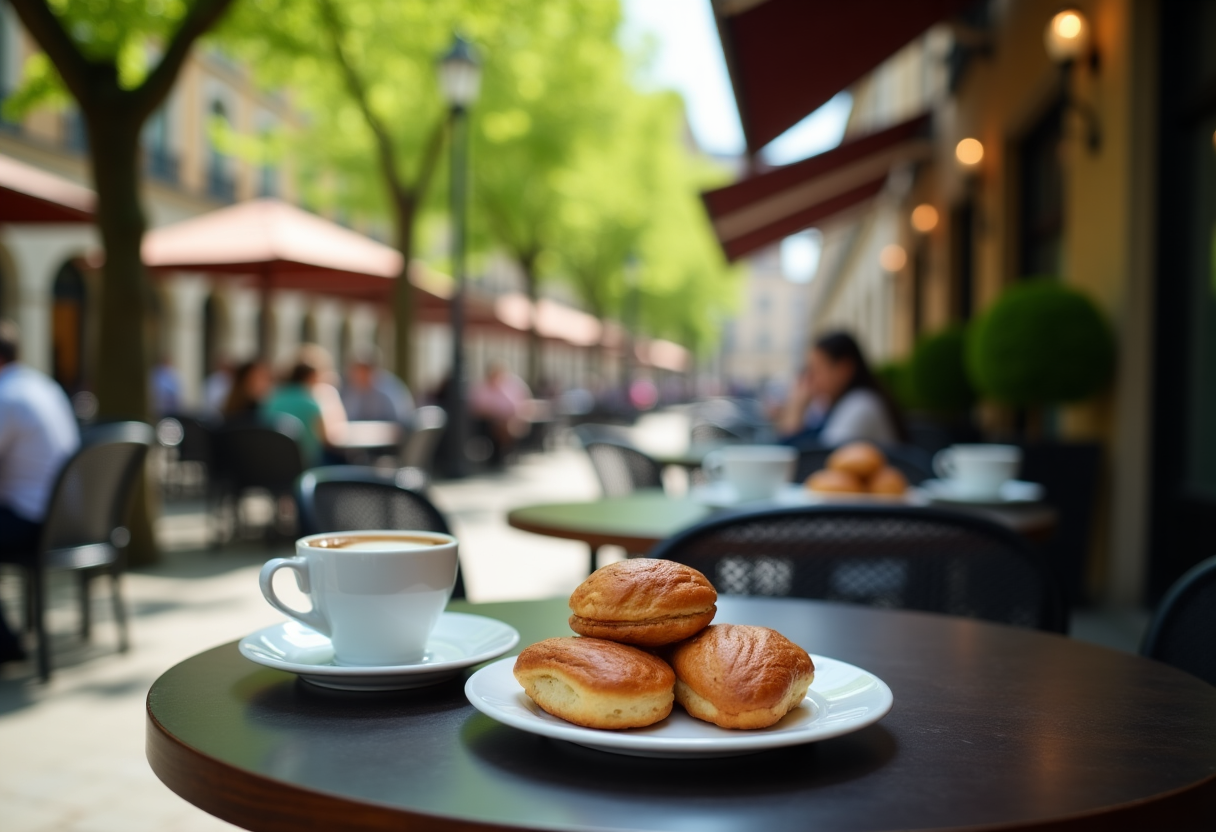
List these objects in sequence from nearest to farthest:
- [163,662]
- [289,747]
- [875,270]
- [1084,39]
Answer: [289,747] < [163,662] < [1084,39] < [875,270]

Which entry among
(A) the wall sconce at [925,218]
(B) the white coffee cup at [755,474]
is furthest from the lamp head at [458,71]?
(B) the white coffee cup at [755,474]

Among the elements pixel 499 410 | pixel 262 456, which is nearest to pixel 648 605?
pixel 262 456

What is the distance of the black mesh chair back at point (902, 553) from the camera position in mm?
2082

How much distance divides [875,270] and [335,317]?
16.8 m

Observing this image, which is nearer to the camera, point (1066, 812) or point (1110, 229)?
point (1066, 812)

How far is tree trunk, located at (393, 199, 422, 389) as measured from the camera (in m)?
13.8

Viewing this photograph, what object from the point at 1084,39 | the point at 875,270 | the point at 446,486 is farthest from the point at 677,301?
the point at 1084,39

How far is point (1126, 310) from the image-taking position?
571cm

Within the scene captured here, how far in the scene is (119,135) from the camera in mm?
7125

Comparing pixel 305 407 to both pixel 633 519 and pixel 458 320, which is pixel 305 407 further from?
pixel 633 519

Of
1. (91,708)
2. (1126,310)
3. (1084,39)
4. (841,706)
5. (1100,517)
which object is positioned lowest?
(91,708)

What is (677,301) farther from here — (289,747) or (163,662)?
(289,747)

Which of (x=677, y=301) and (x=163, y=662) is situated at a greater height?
(x=677, y=301)

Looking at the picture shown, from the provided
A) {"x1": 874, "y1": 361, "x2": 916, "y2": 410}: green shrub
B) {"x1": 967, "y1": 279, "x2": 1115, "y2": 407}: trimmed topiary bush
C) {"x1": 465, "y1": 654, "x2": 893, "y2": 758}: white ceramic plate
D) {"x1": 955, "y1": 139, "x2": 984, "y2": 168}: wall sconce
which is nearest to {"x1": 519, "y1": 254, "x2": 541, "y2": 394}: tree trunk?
{"x1": 874, "y1": 361, "x2": 916, "y2": 410}: green shrub
